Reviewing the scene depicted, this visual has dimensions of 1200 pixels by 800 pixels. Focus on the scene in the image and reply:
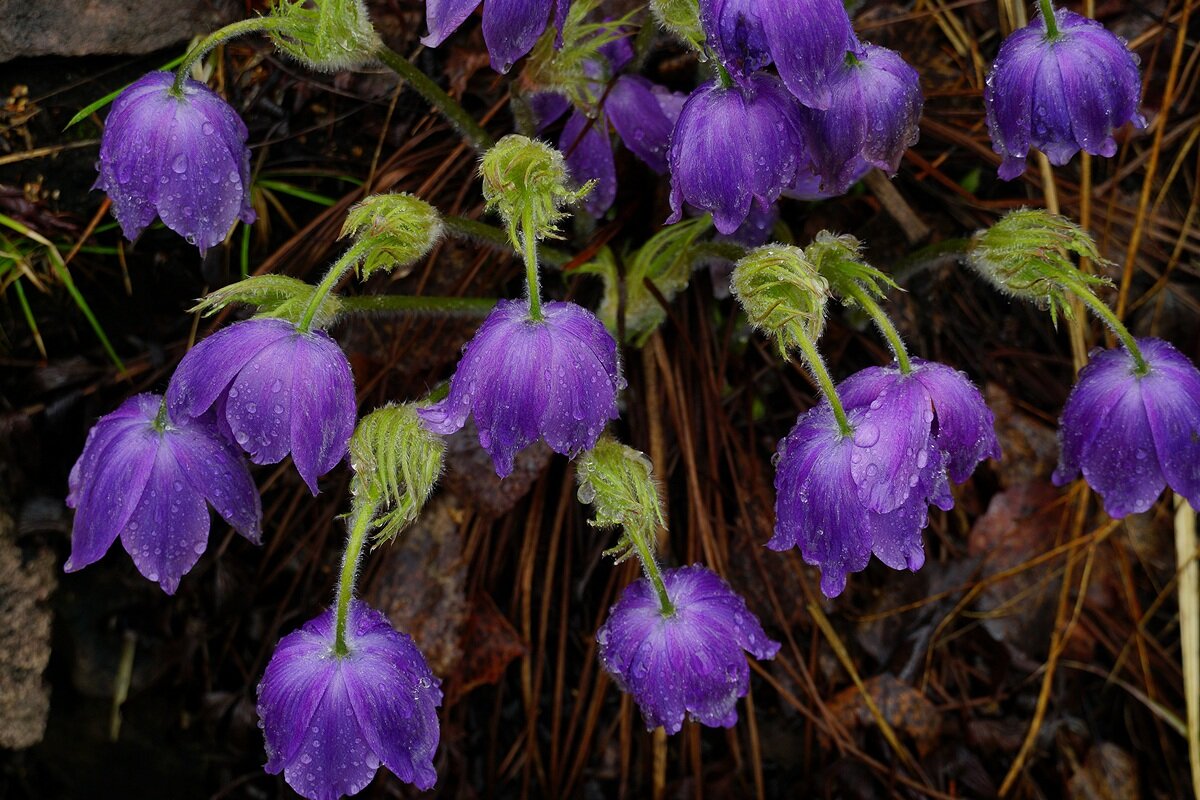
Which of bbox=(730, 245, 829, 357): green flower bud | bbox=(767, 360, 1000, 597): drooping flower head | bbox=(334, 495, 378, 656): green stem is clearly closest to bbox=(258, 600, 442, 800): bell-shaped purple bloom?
bbox=(334, 495, 378, 656): green stem

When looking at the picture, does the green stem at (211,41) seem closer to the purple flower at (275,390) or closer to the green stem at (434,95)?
the green stem at (434,95)

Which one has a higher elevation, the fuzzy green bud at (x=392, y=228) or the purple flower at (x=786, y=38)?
the purple flower at (x=786, y=38)

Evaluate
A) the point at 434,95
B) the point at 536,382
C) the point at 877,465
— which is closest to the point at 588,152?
the point at 434,95

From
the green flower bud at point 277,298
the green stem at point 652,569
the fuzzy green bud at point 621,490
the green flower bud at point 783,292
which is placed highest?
the green flower bud at point 277,298

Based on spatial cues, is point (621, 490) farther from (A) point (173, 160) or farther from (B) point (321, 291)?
(A) point (173, 160)

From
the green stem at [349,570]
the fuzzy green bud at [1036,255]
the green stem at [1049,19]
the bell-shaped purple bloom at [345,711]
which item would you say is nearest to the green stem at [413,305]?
the green stem at [349,570]

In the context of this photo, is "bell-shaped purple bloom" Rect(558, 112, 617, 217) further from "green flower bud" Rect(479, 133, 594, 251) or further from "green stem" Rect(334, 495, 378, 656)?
"green stem" Rect(334, 495, 378, 656)

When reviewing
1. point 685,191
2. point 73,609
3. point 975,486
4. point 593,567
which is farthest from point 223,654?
point 975,486

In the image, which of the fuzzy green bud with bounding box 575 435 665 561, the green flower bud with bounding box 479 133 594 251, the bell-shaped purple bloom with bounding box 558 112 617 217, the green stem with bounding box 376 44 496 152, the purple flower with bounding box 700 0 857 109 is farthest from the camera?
the bell-shaped purple bloom with bounding box 558 112 617 217
